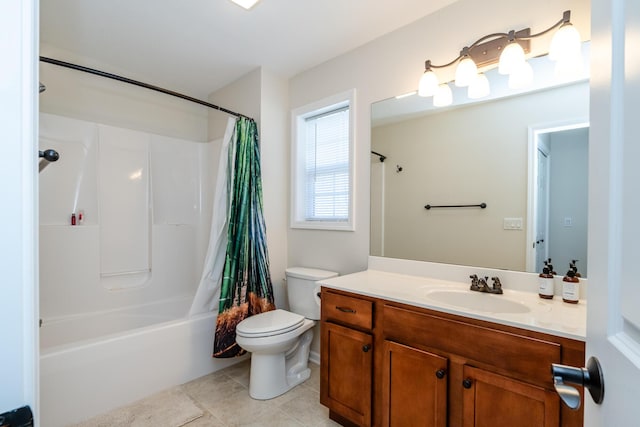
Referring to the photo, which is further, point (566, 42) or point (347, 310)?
point (347, 310)

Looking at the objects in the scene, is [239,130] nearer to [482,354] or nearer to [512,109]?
[512,109]

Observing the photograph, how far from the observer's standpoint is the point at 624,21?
0.43 metres

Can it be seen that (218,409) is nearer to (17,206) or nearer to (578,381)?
(17,206)

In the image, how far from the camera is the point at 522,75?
4.79 ft

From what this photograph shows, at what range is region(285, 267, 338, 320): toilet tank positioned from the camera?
2.24 meters

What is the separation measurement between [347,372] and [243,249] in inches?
46.7

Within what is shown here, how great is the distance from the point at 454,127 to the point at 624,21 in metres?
1.43

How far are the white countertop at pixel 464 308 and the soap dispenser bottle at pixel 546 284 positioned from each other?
3 cm

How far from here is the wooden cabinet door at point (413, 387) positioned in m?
1.25

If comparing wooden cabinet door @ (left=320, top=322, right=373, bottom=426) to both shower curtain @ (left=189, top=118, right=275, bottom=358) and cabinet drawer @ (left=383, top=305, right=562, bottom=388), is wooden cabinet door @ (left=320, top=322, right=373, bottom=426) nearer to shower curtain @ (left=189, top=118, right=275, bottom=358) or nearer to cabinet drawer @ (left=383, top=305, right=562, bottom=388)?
cabinet drawer @ (left=383, top=305, right=562, bottom=388)

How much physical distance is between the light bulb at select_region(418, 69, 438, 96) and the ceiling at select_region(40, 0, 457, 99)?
1.40ft

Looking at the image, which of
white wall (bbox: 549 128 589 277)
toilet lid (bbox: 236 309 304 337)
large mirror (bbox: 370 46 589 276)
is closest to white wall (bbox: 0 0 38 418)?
toilet lid (bbox: 236 309 304 337)

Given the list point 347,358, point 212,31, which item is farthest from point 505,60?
point 212,31

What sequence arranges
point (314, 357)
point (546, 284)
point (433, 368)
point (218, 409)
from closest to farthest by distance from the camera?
1. point (433, 368)
2. point (546, 284)
3. point (218, 409)
4. point (314, 357)
